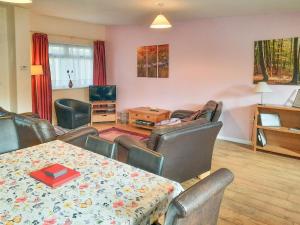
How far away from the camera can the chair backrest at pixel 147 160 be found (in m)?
1.69

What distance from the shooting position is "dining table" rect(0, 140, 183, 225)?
1.13 metres

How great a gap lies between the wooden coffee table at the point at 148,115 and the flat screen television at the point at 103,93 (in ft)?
2.83

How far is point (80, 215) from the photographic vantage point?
115cm

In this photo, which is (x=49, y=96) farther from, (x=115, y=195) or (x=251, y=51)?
(x=115, y=195)

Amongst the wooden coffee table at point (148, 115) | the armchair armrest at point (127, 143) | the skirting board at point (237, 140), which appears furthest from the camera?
the wooden coffee table at point (148, 115)

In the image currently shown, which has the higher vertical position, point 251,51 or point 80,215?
point 251,51

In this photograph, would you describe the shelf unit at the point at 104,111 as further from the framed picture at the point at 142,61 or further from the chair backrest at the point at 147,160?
the chair backrest at the point at 147,160

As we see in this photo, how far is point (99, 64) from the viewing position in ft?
22.3

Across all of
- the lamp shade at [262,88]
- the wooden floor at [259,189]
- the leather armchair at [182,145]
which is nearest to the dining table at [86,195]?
the leather armchair at [182,145]

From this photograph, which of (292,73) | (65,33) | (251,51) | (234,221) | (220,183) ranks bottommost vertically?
(234,221)

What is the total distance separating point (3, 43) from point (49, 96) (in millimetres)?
1463

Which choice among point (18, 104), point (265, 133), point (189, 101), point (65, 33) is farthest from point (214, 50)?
point (18, 104)

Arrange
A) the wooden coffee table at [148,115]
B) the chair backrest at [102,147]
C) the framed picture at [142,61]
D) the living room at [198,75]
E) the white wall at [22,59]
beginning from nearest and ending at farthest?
the chair backrest at [102,147] < the living room at [198,75] < the white wall at [22,59] < the wooden coffee table at [148,115] < the framed picture at [142,61]

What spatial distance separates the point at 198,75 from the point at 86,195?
178 inches
